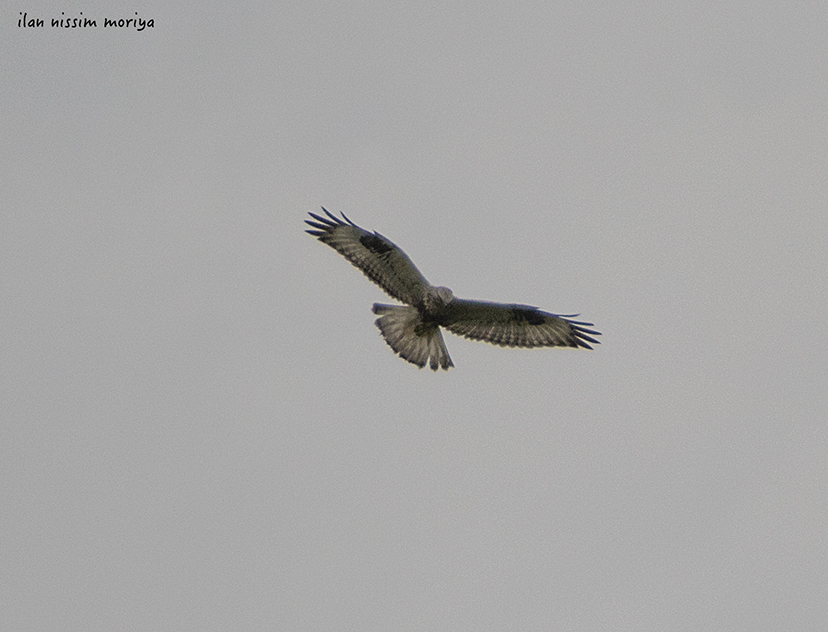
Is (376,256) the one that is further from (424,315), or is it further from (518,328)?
(518,328)

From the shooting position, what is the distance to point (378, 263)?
12.1 meters

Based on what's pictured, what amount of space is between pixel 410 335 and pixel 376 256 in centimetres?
97

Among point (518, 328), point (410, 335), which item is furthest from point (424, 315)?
point (518, 328)

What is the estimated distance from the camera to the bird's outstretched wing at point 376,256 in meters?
11.8

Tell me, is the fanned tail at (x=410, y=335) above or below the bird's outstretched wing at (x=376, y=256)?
below

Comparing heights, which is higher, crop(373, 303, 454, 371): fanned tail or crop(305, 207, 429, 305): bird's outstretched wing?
crop(305, 207, 429, 305): bird's outstretched wing

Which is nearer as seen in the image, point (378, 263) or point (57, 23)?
point (378, 263)

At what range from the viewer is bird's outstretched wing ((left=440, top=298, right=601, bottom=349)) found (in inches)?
477

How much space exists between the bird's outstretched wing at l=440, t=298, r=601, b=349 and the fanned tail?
0.87 feet

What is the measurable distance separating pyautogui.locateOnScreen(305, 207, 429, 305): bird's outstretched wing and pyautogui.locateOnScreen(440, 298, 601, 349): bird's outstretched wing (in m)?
0.53

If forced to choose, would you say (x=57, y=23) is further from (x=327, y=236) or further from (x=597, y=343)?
(x=597, y=343)

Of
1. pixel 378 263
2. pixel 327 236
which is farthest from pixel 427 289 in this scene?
pixel 327 236

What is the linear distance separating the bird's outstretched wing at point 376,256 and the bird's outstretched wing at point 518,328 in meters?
0.53

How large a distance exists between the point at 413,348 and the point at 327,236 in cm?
166
